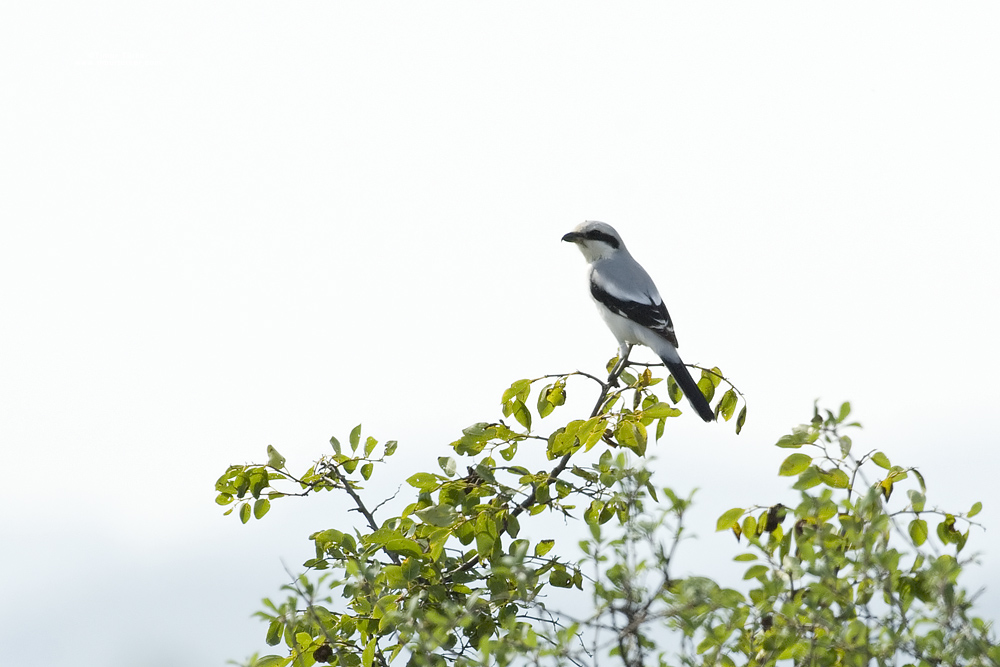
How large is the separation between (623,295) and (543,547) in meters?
3.70

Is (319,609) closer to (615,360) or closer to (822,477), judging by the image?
(822,477)

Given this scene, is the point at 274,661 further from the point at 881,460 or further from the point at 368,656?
the point at 881,460

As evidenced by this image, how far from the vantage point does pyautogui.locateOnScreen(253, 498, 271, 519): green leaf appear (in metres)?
4.56

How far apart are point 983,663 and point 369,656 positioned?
197 centimetres

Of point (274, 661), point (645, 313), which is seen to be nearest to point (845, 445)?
point (274, 661)

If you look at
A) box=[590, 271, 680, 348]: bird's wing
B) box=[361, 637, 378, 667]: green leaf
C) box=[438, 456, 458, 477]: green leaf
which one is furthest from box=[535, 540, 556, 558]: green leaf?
box=[590, 271, 680, 348]: bird's wing

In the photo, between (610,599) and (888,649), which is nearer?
(888,649)

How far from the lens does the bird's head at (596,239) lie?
8336 mm

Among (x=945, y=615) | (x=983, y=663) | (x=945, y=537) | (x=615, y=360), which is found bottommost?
(x=983, y=663)

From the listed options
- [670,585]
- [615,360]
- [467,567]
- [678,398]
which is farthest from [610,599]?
[615,360]

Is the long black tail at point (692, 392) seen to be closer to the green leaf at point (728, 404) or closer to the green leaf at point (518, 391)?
the green leaf at point (728, 404)

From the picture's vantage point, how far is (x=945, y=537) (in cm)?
346

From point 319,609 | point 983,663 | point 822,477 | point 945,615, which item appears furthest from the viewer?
point 319,609

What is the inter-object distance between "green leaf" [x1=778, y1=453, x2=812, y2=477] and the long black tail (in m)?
2.14
